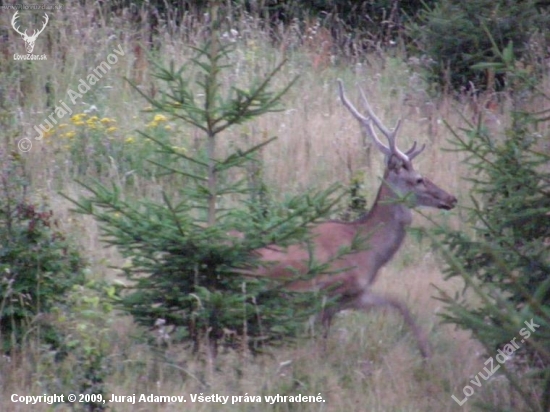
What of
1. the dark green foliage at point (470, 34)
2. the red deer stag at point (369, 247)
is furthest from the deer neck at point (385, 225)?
the dark green foliage at point (470, 34)

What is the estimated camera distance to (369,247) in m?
6.23

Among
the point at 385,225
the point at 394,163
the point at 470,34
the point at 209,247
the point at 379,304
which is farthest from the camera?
the point at 470,34

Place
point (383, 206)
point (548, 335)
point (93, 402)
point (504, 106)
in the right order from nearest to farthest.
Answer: point (548, 335), point (93, 402), point (383, 206), point (504, 106)

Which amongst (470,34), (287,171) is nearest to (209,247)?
(287,171)

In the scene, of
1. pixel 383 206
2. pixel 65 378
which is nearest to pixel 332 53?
pixel 383 206

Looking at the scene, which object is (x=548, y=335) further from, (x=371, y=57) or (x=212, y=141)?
(x=371, y=57)

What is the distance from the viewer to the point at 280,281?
5.91 meters

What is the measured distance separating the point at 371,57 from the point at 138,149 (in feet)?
14.4

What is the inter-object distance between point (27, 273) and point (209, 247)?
1333 millimetres

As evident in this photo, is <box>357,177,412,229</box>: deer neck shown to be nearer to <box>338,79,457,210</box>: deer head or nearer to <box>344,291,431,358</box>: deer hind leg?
<box>338,79,457,210</box>: deer head

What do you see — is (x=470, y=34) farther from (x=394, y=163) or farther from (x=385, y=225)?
(x=385, y=225)

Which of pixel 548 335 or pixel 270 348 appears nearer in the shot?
pixel 548 335

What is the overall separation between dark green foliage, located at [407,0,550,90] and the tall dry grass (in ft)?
1.45

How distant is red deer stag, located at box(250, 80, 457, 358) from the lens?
6441mm
